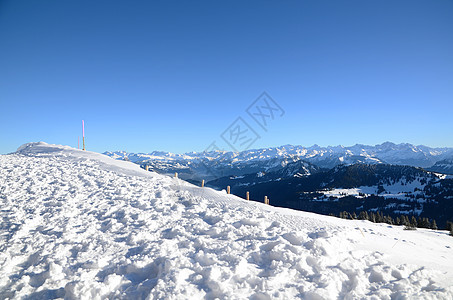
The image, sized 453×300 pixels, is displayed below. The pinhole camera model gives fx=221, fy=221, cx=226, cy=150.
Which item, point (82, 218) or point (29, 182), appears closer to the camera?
point (82, 218)

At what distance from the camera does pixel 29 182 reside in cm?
1405

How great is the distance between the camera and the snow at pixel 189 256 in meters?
5.42

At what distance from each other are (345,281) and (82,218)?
1012cm

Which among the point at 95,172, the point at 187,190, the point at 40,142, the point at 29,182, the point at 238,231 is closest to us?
the point at 238,231

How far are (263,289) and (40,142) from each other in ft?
142

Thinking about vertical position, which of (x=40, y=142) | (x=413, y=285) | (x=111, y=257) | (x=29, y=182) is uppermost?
(x=40, y=142)

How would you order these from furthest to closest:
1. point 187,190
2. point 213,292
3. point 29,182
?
point 187,190 → point 29,182 → point 213,292

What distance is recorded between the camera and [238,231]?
8656 mm

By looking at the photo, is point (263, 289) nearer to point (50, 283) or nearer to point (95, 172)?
point (50, 283)

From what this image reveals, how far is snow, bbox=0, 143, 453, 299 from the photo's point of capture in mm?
5422

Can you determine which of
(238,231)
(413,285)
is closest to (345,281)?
(413,285)

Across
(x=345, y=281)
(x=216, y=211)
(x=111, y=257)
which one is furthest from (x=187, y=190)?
(x=345, y=281)

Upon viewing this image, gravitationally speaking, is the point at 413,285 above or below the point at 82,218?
below

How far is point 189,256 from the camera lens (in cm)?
679
